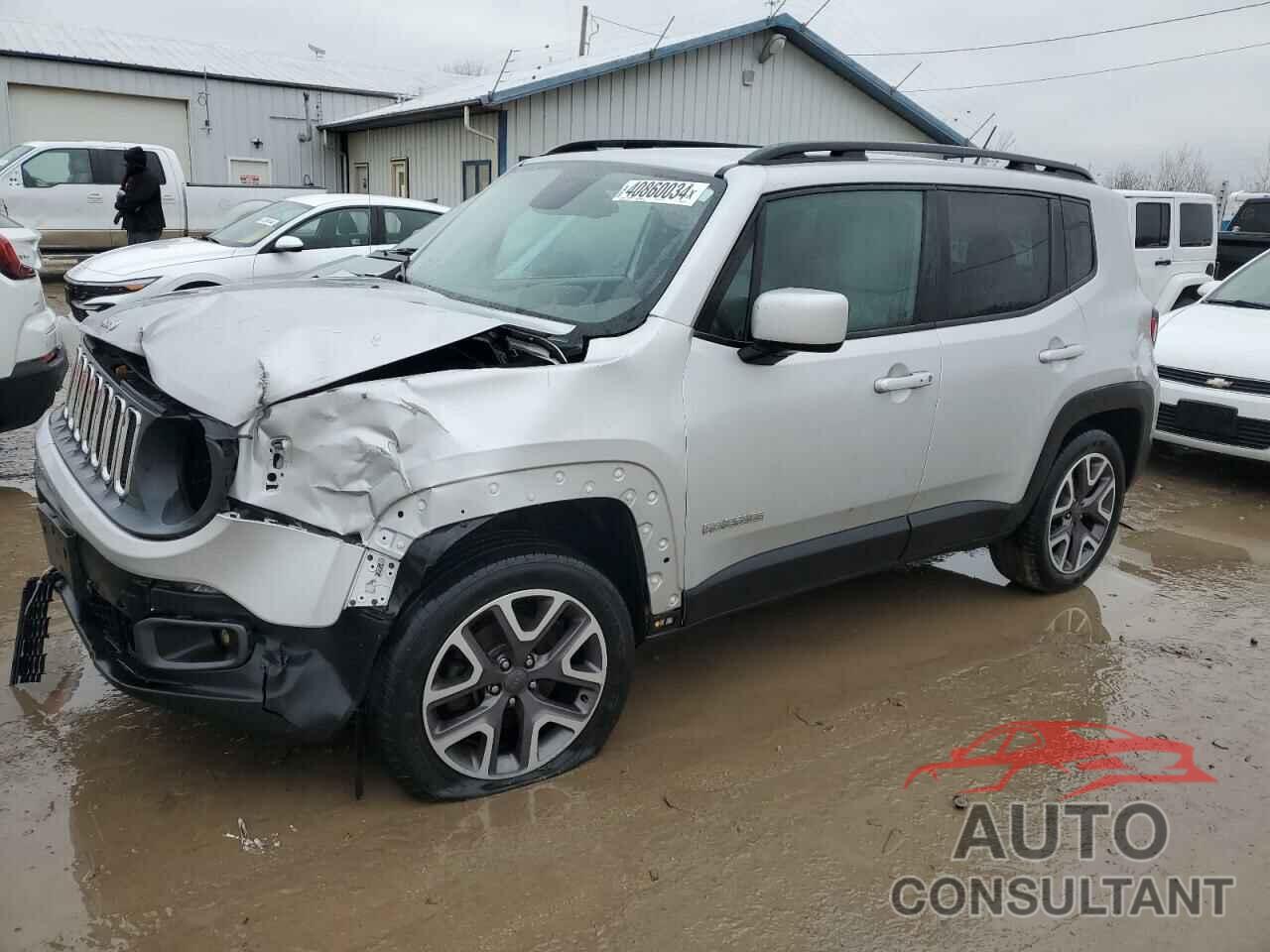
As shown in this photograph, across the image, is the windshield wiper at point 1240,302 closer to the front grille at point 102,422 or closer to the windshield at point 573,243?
the windshield at point 573,243

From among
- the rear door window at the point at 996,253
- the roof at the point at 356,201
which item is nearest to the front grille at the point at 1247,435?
the rear door window at the point at 996,253

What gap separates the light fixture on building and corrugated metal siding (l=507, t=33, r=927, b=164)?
0.33ft

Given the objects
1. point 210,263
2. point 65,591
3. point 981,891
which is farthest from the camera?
point 210,263

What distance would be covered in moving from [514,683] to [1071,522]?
308 centimetres

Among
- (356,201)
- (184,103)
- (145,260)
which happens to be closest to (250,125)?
(184,103)

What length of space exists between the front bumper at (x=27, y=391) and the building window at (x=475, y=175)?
11.7 meters

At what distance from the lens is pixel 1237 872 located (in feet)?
9.92

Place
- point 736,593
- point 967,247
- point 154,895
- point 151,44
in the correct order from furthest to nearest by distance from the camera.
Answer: point 151,44, point 967,247, point 736,593, point 154,895

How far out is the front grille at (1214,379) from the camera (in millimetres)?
7141

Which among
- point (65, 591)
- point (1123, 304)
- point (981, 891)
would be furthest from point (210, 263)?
point (981, 891)

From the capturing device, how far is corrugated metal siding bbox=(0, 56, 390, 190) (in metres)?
23.6

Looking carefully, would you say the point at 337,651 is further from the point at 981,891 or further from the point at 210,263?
the point at 210,263

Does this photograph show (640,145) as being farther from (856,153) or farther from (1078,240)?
(1078,240)

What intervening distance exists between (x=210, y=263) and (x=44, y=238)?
350 inches
